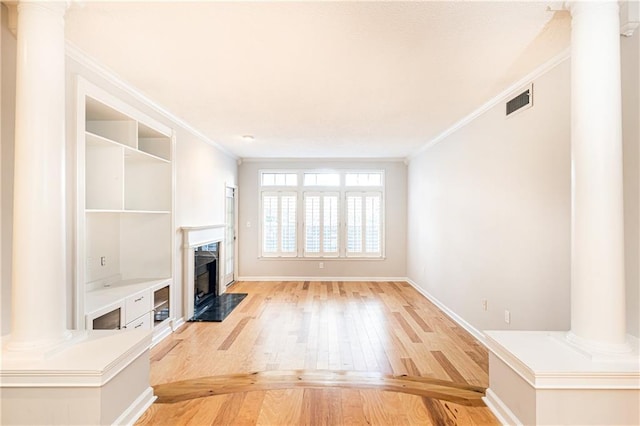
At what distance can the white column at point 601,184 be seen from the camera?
61.6 inches

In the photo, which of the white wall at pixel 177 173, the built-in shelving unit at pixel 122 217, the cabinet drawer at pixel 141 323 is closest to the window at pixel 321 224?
the white wall at pixel 177 173

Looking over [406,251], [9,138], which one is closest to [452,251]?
[406,251]

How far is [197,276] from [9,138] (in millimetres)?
2932

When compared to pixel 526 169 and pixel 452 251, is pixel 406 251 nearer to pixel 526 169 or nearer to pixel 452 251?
pixel 452 251

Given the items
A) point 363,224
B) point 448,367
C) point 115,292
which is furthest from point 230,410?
point 363,224

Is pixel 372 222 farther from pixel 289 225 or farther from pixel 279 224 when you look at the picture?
pixel 279 224

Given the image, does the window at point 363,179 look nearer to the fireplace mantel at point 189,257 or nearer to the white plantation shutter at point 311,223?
the white plantation shutter at point 311,223

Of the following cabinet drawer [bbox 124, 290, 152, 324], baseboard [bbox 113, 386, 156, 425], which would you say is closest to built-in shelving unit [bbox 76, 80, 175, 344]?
cabinet drawer [bbox 124, 290, 152, 324]

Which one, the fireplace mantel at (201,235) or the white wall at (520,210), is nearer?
the white wall at (520,210)

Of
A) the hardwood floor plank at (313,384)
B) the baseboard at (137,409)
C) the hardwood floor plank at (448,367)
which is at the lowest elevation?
the hardwood floor plank at (448,367)

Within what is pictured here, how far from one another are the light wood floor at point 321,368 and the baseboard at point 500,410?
4cm

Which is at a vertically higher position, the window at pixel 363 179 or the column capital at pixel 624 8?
the column capital at pixel 624 8

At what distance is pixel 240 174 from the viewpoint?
6535 millimetres

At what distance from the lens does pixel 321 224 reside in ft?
21.5
